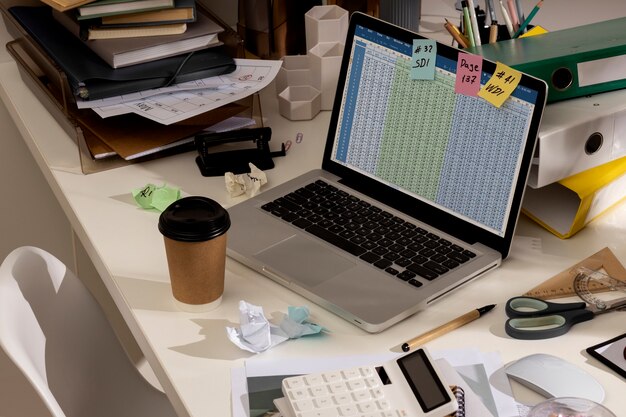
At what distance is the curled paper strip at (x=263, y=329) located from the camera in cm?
107

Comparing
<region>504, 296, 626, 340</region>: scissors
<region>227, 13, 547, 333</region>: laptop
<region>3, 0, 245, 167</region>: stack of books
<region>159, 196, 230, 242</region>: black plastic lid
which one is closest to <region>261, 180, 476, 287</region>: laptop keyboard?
<region>227, 13, 547, 333</region>: laptop

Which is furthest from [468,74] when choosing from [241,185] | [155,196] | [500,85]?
[155,196]

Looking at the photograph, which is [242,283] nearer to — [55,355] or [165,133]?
[55,355]

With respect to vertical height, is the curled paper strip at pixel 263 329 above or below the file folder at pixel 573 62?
below

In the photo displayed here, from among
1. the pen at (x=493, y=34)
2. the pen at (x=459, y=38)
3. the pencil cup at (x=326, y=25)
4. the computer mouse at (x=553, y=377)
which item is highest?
the pen at (x=493, y=34)

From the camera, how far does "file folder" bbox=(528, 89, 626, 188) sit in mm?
1224

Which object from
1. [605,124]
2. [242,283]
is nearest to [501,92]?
[605,124]

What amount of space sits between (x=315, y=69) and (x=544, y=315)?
0.73 meters

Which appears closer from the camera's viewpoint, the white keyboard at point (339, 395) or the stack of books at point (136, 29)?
the white keyboard at point (339, 395)

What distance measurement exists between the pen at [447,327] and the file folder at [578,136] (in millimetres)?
218

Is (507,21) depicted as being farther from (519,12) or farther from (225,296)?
(225,296)

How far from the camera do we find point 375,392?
0.95 metres

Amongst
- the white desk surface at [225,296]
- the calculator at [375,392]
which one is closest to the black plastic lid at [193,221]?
the white desk surface at [225,296]

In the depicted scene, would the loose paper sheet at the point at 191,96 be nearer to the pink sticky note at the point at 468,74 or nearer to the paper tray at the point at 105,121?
the paper tray at the point at 105,121
